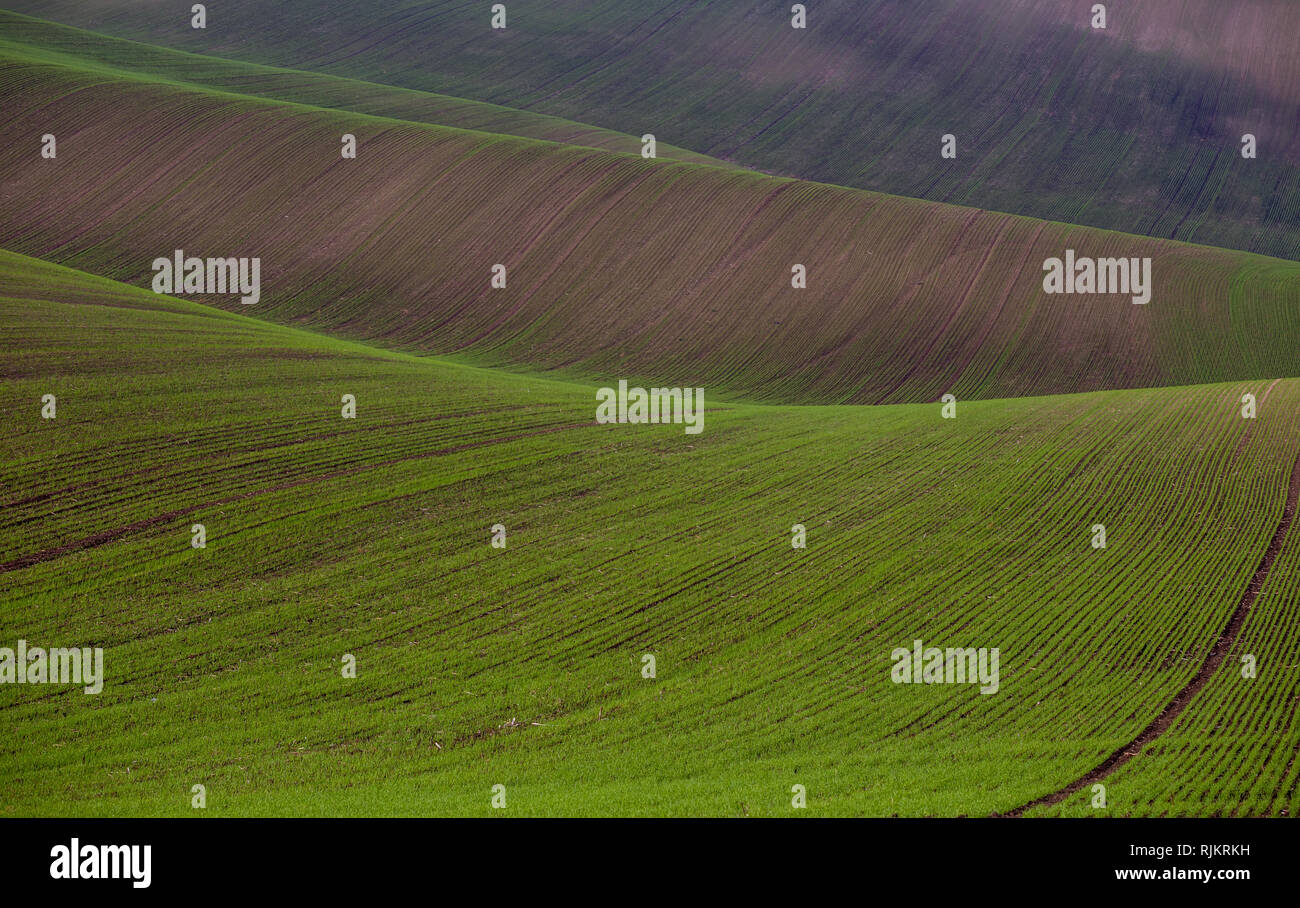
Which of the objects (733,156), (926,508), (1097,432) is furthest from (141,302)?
(733,156)

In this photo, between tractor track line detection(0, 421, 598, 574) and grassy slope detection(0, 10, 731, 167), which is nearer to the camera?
tractor track line detection(0, 421, 598, 574)

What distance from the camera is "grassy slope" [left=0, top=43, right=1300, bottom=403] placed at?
49531 mm

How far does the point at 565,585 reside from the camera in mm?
23812

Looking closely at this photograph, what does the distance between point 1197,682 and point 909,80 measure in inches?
3309

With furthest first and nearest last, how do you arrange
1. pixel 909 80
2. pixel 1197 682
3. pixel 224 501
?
pixel 909 80 → pixel 224 501 → pixel 1197 682

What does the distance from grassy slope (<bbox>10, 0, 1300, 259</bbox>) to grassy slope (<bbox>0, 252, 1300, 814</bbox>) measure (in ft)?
178

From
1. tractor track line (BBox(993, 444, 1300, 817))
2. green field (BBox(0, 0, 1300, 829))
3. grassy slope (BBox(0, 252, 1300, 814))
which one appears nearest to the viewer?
tractor track line (BBox(993, 444, 1300, 817))

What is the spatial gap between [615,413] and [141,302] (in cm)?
1929

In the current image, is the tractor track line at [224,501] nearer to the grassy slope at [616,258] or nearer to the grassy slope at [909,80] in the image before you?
the grassy slope at [616,258]

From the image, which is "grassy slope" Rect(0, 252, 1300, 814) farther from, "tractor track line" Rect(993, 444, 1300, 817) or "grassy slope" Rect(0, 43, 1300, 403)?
"grassy slope" Rect(0, 43, 1300, 403)

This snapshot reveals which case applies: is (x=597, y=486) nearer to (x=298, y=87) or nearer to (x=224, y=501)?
(x=224, y=501)

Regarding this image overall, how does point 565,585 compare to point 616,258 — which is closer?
point 565,585

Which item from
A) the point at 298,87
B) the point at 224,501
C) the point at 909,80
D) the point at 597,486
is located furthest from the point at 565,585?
the point at 909,80

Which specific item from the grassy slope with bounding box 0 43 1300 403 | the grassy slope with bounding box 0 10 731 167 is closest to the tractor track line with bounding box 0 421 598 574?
the grassy slope with bounding box 0 43 1300 403
